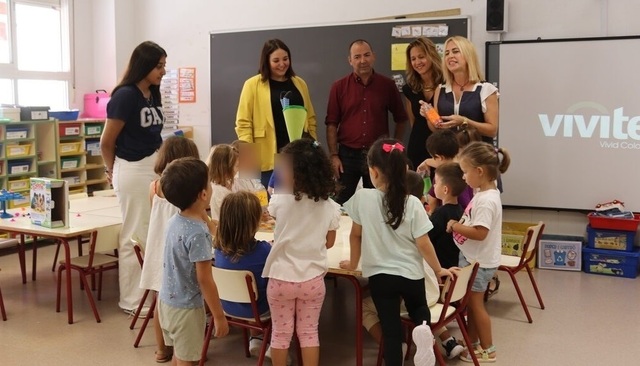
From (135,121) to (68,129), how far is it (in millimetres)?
2748

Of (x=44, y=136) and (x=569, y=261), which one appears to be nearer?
(x=569, y=261)

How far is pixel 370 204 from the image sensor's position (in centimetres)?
273

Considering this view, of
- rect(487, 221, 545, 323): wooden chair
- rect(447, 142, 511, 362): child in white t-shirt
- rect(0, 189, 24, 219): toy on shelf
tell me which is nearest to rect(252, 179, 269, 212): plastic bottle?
rect(447, 142, 511, 362): child in white t-shirt

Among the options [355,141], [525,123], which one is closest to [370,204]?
[355,141]

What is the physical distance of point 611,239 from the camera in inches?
193

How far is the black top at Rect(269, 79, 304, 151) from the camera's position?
169 inches

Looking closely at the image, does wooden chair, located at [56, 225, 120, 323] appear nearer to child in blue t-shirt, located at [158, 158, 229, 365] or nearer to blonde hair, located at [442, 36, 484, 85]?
child in blue t-shirt, located at [158, 158, 229, 365]

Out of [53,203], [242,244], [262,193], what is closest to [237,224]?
[242,244]

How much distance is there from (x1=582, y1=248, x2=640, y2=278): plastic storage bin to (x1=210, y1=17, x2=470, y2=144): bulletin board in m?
2.00

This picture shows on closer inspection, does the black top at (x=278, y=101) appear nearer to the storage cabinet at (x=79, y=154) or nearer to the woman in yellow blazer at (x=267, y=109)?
the woman in yellow blazer at (x=267, y=109)

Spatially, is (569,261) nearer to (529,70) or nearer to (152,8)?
(529,70)

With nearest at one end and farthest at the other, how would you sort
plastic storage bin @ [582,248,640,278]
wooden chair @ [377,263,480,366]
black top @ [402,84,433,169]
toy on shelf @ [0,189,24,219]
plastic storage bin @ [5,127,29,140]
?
wooden chair @ [377,263,480,366] → toy on shelf @ [0,189,24,219] → black top @ [402,84,433,169] → plastic storage bin @ [582,248,640,278] → plastic storage bin @ [5,127,29,140]

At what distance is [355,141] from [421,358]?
84.4 inches

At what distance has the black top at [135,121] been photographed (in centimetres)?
368
